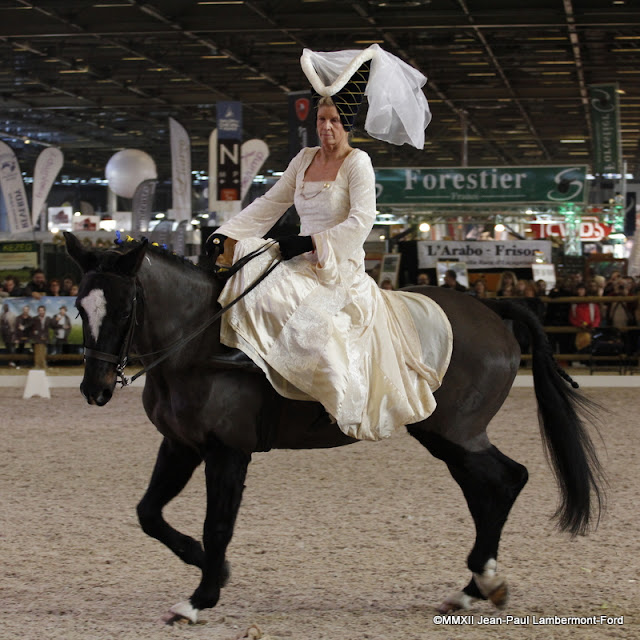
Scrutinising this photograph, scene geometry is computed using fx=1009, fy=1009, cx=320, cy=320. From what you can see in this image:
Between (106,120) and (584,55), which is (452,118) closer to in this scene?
(584,55)

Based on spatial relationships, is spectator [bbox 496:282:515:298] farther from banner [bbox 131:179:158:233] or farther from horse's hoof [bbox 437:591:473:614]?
horse's hoof [bbox 437:591:473:614]

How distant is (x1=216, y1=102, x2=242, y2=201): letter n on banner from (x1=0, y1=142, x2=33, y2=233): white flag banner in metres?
4.01

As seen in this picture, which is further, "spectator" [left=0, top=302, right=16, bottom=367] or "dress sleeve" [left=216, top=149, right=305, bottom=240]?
"spectator" [left=0, top=302, right=16, bottom=367]

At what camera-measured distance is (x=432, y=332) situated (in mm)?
4352

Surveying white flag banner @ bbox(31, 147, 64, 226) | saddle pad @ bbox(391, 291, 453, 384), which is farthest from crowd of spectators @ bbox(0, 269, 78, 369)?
saddle pad @ bbox(391, 291, 453, 384)

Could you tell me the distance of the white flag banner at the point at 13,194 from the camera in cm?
1927

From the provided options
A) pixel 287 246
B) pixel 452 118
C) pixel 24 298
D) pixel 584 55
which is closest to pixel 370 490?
pixel 287 246

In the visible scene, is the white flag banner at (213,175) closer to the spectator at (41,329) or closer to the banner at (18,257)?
the banner at (18,257)

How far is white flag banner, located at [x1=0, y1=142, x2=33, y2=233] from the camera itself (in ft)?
63.2

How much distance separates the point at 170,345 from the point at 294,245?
625 millimetres

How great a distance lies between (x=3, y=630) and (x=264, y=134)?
3209cm

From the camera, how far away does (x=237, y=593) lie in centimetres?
436

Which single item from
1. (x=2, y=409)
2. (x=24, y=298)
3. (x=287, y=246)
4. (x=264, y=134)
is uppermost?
(x=264, y=134)

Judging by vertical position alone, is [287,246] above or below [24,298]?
above
